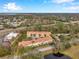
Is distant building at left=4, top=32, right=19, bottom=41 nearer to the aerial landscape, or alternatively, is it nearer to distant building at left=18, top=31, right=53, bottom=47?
the aerial landscape

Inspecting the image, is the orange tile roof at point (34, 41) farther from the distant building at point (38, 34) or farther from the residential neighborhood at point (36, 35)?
the distant building at point (38, 34)

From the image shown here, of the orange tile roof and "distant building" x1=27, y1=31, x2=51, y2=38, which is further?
"distant building" x1=27, y1=31, x2=51, y2=38

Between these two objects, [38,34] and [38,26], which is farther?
[38,26]

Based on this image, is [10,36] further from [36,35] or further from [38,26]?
[38,26]

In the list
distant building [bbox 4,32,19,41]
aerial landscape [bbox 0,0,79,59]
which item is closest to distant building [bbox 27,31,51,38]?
aerial landscape [bbox 0,0,79,59]

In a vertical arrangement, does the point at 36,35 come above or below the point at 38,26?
below

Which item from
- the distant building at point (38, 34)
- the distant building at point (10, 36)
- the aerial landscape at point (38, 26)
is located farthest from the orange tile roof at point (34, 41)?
the distant building at point (10, 36)

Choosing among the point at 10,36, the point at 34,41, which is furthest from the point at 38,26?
the point at 10,36

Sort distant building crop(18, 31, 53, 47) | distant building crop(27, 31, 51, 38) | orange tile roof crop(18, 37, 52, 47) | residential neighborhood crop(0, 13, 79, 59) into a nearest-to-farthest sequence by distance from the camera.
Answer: residential neighborhood crop(0, 13, 79, 59) → orange tile roof crop(18, 37, 52, 47) → distant building crop(18, 31, 53, 47) → distant building crop(27, 31, 51, 38)

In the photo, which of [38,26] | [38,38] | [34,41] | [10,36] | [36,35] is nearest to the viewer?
[10,36]

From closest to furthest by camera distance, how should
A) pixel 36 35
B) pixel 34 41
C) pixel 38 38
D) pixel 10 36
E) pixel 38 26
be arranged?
pixel 10 36
pixel 34 41
pixel 36 35
pixel 38 38
pixel 38 26
